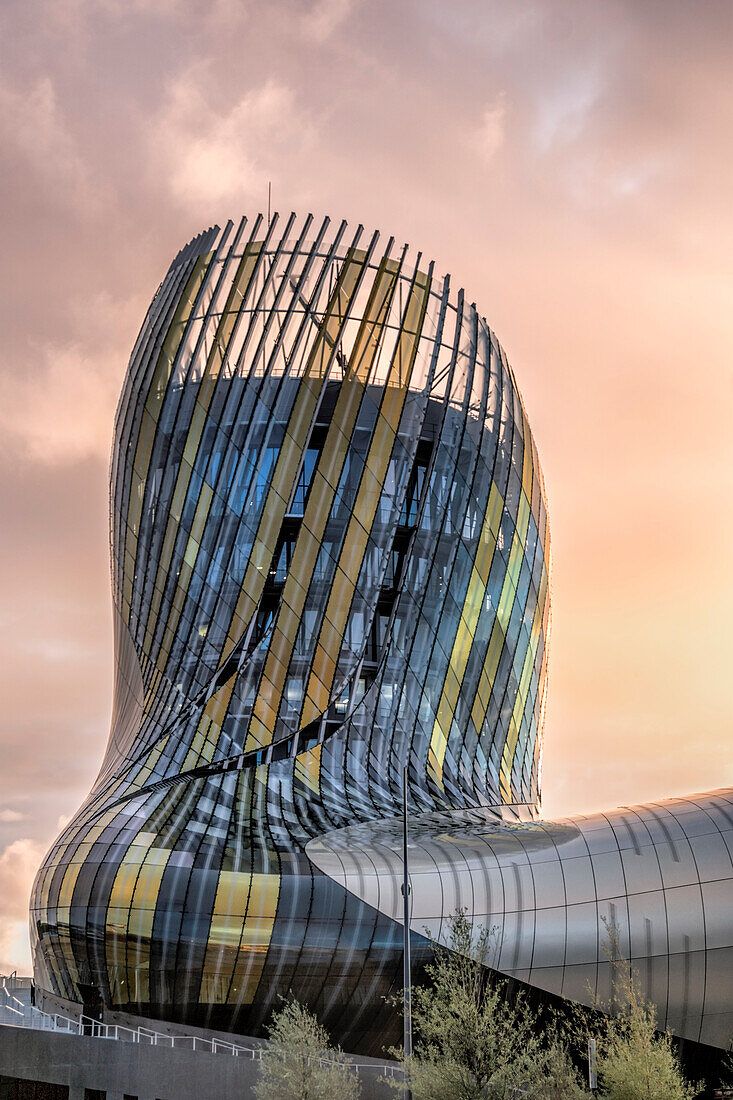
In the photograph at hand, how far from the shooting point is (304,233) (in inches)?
1957

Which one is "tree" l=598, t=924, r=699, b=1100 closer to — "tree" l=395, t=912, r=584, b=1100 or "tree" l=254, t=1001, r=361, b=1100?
"tree" l=395, t=912, r=584, b=1100

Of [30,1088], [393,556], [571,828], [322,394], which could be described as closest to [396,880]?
[571,828]

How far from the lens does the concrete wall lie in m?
26.3

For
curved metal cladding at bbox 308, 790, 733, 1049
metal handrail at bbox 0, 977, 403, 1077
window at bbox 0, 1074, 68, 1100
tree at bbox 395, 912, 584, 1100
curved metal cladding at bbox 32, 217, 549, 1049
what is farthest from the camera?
curved metal cladding at bbox 32, 217, 549, 1049

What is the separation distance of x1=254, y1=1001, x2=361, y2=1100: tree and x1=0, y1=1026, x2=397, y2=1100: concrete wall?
92cm

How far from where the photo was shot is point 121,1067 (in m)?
27.5

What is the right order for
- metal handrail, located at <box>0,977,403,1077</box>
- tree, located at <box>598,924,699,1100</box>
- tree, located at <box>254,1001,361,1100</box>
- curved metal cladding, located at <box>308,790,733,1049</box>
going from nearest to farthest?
tree, located at <box>598,924,699,1100</box>, tree, located at <box>254,1001,361,1100</box>, metal handrail, located at <box>0,977,403,1077</box>, curved metal cladding, located at <box>308,790,733,1049</box>

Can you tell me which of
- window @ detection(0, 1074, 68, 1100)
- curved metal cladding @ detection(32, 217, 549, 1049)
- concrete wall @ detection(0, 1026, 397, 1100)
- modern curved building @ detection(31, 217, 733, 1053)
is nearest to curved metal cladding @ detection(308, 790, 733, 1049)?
modern curved building @ detection(31, 217, 733, 1053)

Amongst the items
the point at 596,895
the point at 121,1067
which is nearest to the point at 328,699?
the point at 596,895

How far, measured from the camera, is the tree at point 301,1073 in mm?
26516

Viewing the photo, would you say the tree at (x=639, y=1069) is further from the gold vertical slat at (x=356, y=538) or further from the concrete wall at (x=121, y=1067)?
the gold vertical slat at (x=356, y=538)

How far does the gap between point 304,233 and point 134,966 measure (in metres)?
30.7

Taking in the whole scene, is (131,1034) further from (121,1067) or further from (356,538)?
(356,538)

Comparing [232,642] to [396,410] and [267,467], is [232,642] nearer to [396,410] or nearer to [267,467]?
[267,467]
